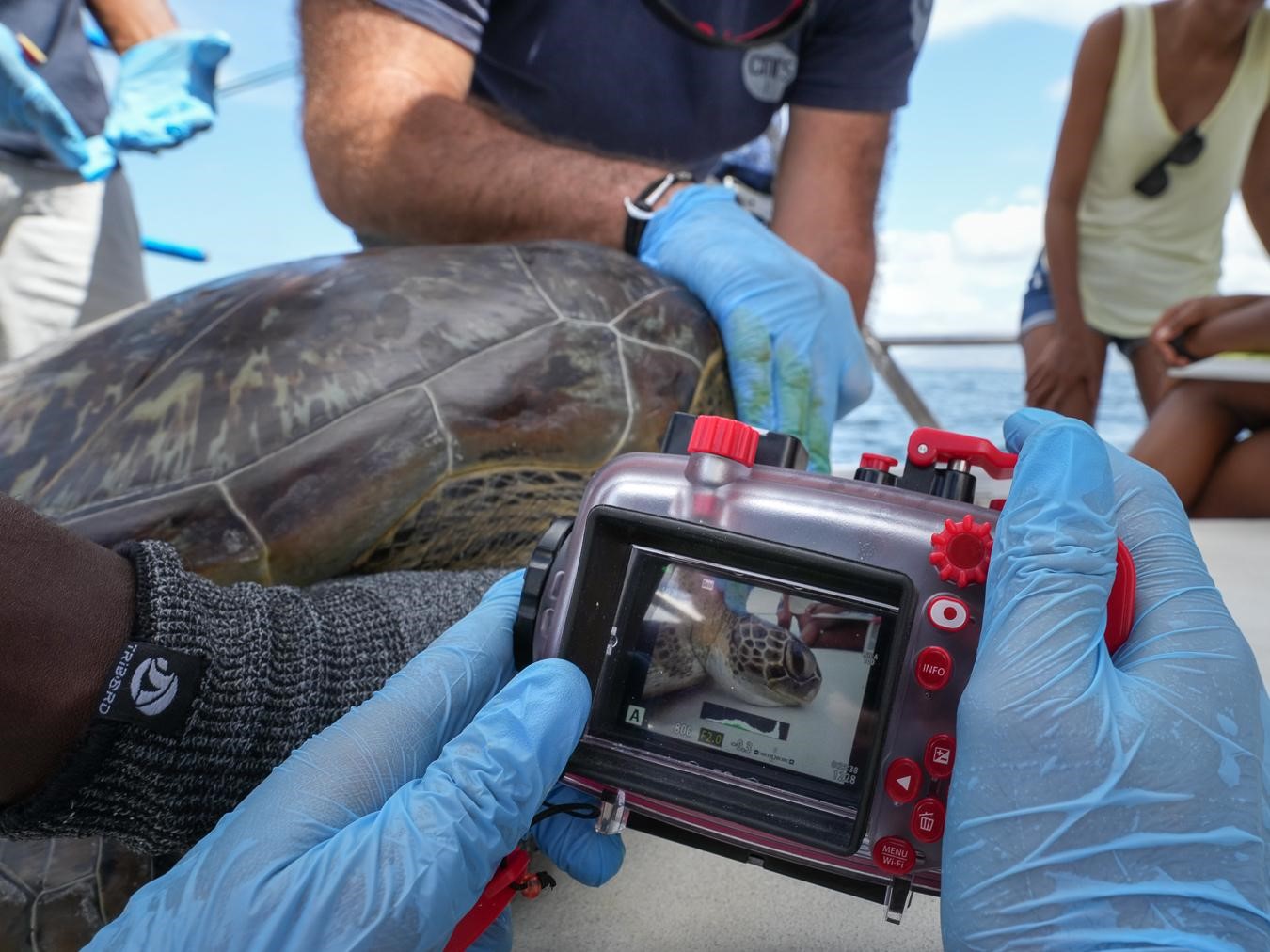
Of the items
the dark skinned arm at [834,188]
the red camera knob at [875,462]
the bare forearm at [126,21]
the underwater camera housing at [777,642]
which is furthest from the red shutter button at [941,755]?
the bare forearm at [126,21]

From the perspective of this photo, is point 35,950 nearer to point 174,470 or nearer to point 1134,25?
point 174,470

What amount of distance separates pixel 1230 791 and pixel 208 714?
0.44 meters

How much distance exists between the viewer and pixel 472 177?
105 cm

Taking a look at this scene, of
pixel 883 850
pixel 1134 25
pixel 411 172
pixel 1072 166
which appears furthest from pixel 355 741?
pixel 1134 25

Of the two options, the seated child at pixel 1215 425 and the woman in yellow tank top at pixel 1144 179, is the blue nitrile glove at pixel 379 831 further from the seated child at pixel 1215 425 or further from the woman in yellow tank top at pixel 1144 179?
the woman in yellow tank top at pixel 1144 179

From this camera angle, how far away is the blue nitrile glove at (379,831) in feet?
1.03

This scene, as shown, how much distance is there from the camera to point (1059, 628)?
319mm

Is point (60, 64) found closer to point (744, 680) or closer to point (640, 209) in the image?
point (640, 209)

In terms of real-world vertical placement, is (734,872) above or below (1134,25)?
below

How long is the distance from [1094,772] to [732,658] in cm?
14

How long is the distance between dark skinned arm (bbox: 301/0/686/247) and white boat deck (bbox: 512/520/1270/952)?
762mm

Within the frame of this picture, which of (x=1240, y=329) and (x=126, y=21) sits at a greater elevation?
(x=126, y=21)

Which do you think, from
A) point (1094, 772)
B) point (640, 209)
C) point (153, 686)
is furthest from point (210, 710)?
point (640, 209)

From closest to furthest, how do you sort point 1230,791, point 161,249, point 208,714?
1. point 1230,791
2. point 208,714
3. point 161,249
